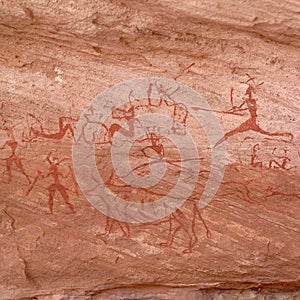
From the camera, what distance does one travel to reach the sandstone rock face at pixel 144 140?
9.56ft

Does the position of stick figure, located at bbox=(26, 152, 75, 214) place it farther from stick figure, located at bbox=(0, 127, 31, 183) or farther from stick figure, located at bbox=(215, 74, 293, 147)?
stick figure, located at bbox=(215, 74, 293, 147)

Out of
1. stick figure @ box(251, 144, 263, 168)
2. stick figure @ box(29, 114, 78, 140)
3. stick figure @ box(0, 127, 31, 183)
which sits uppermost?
stick figure @ box(251, 144, 263, 168)

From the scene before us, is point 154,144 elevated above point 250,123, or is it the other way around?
point 250,123

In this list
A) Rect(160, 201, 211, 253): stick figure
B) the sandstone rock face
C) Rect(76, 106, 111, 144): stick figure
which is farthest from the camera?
Result: Rect(160, 201, 211, 253): stick figure

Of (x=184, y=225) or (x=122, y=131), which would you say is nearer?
(x=122, y=131)

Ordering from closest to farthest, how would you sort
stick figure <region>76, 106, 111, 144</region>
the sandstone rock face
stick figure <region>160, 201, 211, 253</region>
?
the sandstone rock face, stick figure <region>76, 106, 111, 144</region>, stick figure <region>160, 201, 211, 253</region>

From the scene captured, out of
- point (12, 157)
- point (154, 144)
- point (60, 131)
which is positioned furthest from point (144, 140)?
point (12, 157)

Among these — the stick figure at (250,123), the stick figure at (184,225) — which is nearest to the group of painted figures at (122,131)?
the stick figure at (250,123)

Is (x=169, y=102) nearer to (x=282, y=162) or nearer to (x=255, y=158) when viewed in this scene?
(x=255, y=158)

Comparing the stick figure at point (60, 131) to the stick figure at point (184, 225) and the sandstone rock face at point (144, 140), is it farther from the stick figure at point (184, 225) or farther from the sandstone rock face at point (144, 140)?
the stick figure at point (184, 225)

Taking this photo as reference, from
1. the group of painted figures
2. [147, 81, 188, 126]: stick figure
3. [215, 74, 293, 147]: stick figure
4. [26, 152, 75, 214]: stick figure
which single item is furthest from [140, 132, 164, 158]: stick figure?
[26, 152, 75, 214]: stick figure

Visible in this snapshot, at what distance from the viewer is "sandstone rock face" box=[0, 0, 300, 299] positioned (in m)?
2.91

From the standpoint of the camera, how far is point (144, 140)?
308cm

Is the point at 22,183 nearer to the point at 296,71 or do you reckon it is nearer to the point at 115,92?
the point at 115,92
